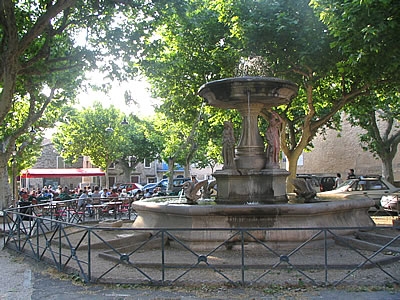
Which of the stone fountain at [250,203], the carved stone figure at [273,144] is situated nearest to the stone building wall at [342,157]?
the carved stone figure at [273,144]

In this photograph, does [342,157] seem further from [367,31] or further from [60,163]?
[60,163]

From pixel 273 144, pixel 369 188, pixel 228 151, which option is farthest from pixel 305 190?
pixel 369 188

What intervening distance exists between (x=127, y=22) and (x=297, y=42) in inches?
218

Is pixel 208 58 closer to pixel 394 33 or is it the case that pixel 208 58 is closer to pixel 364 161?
pixel 394 33

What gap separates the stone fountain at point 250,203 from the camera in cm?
834

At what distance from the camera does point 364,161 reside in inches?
1267

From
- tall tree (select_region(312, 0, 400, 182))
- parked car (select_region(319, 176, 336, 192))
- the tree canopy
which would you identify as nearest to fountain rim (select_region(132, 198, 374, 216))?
tall tree (select_region(312, 0, 400, 182))

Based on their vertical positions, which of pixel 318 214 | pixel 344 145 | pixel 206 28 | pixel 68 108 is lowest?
pixel 318 214

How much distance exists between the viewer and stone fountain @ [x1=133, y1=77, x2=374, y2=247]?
8344mm

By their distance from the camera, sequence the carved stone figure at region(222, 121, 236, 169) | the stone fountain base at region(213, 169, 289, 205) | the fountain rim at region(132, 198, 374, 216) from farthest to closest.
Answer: the carved stone figure at region(222, 121, 236, 169), the stone fountain base at region(213, 169, 289, 205), the fountain rim at region(132, 198, 374, 216)

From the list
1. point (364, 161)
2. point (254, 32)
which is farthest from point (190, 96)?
point (364, 161)

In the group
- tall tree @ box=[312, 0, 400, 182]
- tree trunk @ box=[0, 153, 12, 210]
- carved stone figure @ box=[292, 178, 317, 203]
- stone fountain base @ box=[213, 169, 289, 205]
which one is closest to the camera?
tall tree @ box=[312, 0, 400, 182]

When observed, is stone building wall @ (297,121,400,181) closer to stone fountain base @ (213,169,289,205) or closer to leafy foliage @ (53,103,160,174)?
leafy foliage @ (53,103,160,174)

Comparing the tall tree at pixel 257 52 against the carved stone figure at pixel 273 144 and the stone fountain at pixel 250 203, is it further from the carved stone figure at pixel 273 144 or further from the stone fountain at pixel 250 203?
the stone fountain at pixel 250 203
